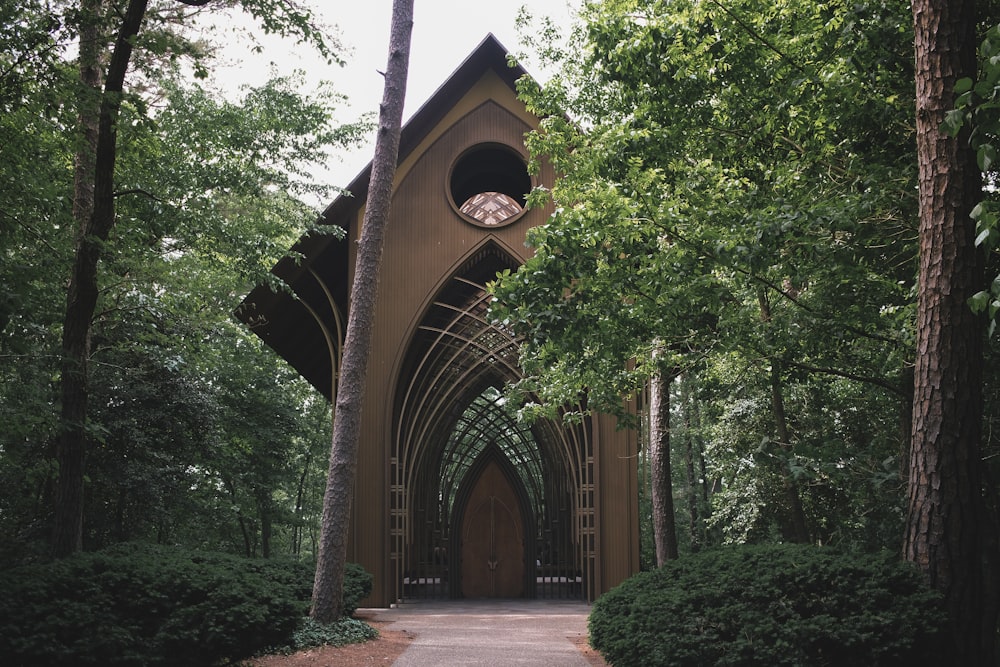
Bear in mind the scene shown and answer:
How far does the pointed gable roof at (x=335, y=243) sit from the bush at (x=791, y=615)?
341 inches

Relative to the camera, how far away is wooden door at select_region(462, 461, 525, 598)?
57.8 ft

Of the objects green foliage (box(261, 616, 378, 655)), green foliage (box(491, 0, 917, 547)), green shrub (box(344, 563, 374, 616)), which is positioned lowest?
green foliage (box(261, 616, 378, 655))

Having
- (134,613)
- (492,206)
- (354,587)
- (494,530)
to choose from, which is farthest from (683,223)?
(494,530)

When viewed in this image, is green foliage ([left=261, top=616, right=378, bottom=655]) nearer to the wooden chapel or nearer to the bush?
the bush

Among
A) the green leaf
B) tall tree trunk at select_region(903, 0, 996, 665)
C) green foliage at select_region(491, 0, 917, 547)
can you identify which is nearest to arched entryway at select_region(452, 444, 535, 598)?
green foliage at select_region(491, 0, 917, 547)

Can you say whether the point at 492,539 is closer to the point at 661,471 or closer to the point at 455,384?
the point at 455,384

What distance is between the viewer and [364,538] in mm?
13969

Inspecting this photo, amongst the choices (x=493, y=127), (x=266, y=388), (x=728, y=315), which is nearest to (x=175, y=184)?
(x=493, y=127)

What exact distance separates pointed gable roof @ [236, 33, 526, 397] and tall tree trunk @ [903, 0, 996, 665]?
9590 mm

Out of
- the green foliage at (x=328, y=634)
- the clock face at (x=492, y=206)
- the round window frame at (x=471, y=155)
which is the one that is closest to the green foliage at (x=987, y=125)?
the green foliage at (x=328, y=634)

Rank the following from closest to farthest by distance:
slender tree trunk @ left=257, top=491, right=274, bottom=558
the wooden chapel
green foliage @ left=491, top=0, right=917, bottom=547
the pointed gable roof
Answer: green foliage @ left=491, top=0, right=917, bottom=547
the wooden chapel
the pointed gable roof
slender tree trunk @ left=257, top=491, right=274, bottom=558

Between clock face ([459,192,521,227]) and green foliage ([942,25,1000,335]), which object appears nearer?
green foliage ([942,25,1000,335])

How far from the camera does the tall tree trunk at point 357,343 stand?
32.4 ft

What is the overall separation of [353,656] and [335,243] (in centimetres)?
815
